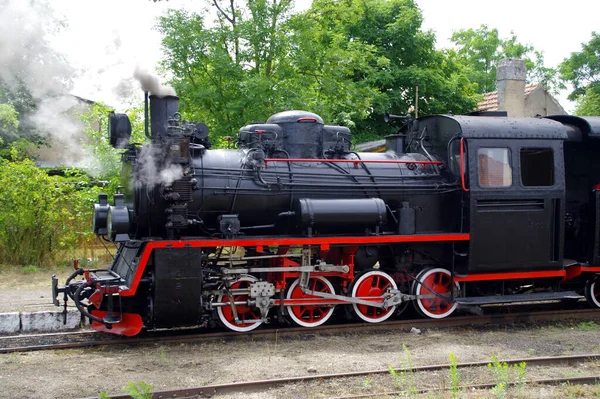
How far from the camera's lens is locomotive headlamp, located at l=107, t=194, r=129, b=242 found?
712cm

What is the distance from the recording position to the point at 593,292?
9758mm

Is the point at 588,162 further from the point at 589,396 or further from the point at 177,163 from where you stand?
the point at 177,163

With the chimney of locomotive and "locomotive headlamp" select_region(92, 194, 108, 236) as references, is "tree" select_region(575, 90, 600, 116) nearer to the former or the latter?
the chimney of locomotive

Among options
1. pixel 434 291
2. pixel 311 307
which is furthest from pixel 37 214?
pixel 434 291

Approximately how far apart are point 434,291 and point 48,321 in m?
5.51

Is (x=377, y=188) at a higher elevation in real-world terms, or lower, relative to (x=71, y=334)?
higher

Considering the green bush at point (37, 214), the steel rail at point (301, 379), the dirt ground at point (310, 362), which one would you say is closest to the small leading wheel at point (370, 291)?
the dirt ground at point (310, 362)

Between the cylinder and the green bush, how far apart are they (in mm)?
7661

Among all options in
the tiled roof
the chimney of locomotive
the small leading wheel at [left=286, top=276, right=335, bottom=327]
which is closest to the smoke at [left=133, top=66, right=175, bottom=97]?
the chimney of locomotive

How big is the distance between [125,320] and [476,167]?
5190 mm

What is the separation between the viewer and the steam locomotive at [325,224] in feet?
23.7

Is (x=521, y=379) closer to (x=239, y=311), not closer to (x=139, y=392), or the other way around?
(x=139, y=392)

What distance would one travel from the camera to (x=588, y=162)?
33.6 feet

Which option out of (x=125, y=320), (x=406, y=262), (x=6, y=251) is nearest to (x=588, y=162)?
(x=406, y=262)
